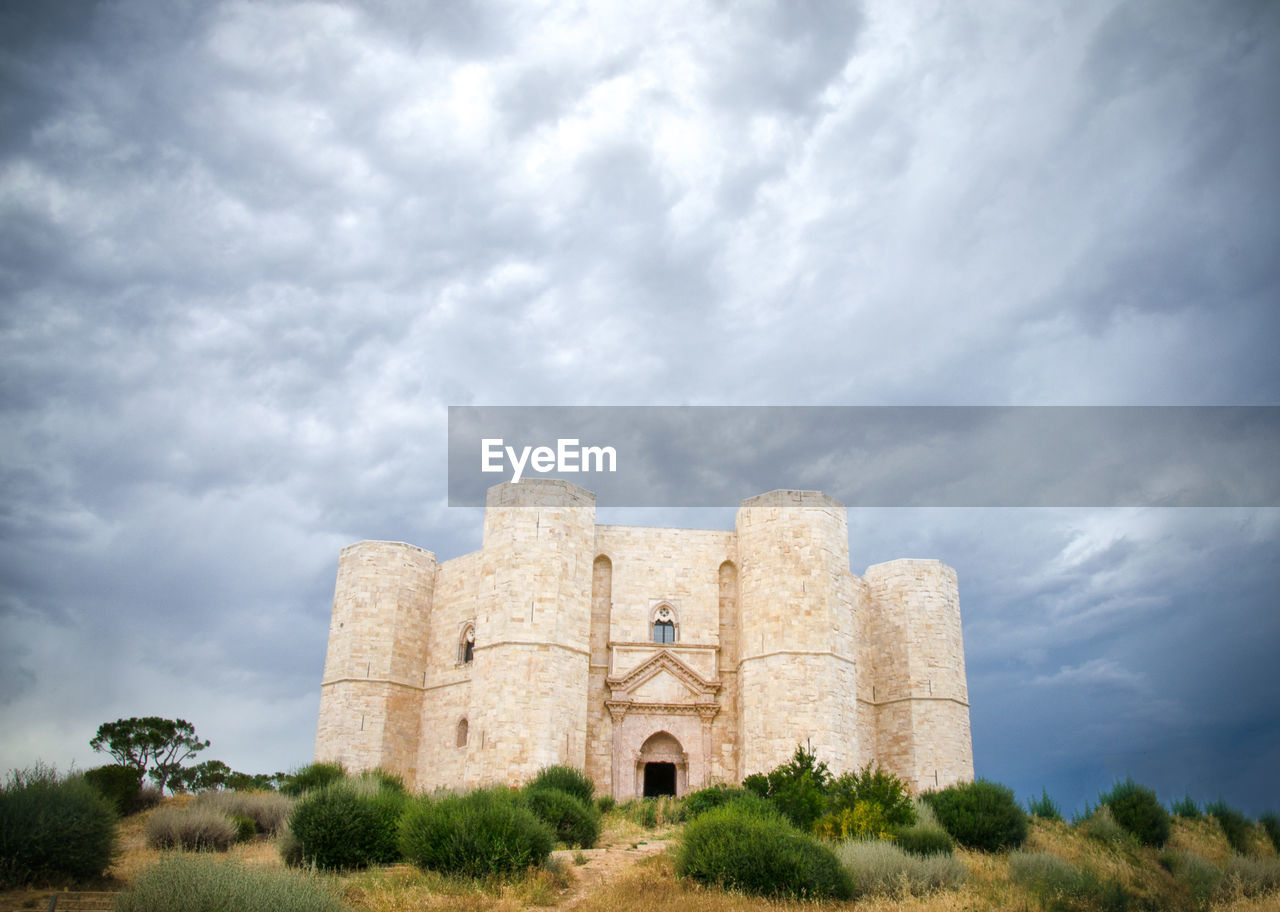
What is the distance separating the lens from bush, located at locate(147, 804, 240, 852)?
45.1 ft

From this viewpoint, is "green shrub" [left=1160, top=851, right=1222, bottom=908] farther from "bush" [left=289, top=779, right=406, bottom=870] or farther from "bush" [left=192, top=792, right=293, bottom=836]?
"bush" [left=192, top=792, right=293, bottom=836]

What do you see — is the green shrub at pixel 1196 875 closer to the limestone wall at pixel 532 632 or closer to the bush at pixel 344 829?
the bush at pixel 344 829

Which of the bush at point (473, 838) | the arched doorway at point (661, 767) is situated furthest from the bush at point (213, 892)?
the arched doorway at point (661, 767)

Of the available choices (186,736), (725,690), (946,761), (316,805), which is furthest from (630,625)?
(186,736)

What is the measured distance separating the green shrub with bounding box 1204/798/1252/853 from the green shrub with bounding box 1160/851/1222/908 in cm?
398

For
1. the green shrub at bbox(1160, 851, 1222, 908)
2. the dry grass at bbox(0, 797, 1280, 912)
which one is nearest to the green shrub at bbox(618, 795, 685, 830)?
the dry grass at bbox(0, 797, 1280, 912)

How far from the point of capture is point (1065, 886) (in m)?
10.6

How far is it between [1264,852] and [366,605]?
20.3 m

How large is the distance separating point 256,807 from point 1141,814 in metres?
16.2

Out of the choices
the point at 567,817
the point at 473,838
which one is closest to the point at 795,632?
the point at 567,817

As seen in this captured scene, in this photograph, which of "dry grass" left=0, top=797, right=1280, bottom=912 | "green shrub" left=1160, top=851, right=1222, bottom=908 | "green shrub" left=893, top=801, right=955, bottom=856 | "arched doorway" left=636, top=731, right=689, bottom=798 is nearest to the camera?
"dry grass" left=0, top=797, right=1280, bottom=912

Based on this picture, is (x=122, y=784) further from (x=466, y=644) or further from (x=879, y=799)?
(x=879, y=799)

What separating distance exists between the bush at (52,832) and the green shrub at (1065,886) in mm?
11155

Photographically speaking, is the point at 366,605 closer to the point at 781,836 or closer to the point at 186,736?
the point at 186,736
